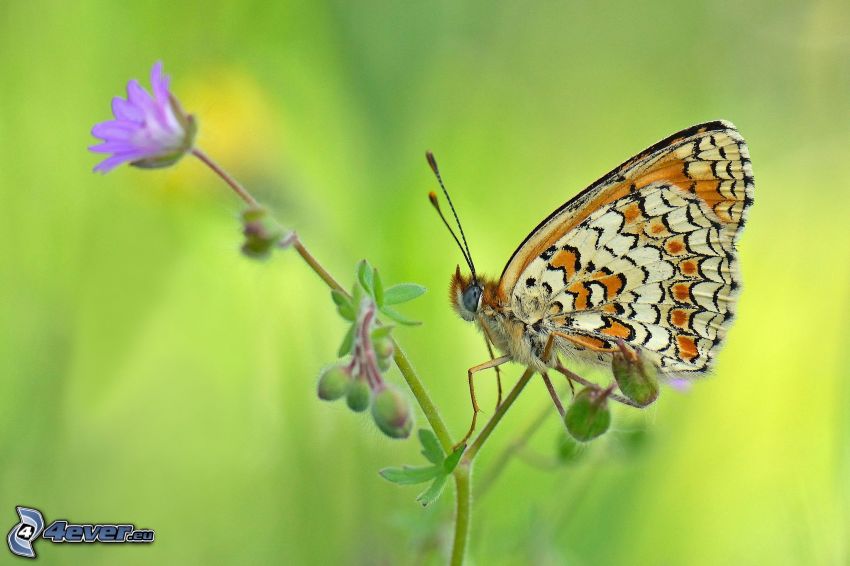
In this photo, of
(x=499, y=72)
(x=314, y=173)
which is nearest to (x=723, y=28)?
(x=499, y=72)

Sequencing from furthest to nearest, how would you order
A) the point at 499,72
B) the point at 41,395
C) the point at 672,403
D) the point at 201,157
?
the point at 499,72
the point at 672,403
the point at 41,395
the point at 201,157

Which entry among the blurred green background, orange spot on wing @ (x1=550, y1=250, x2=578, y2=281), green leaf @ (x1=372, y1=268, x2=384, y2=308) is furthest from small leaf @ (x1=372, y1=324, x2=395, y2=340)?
orange spot on wing @ (x1=550, y1=250, x2=578, y2=281)

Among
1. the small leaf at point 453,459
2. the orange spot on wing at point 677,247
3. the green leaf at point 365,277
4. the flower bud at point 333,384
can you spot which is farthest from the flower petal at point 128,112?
the orange spot on wing at point 677,247

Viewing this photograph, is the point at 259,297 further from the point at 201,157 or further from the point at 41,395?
the point at 201,157

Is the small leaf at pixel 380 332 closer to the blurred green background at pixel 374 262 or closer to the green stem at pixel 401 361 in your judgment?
the green stem at pixel 401 361

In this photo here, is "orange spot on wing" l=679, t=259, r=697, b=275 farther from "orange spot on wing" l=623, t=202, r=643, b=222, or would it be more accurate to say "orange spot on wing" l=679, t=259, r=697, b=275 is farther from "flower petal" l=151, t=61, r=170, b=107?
"flower petal" l=151, t=61, r=170, b=107

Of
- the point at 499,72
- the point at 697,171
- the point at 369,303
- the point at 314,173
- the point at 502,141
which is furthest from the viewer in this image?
the point at 499,72
